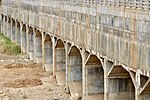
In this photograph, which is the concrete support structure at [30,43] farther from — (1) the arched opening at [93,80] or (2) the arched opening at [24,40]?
(1) the arched opening at [93,80]

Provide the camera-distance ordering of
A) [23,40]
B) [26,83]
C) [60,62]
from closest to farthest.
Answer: [26,83]
[60,62]
[23,40]

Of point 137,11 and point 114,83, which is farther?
point 114,83

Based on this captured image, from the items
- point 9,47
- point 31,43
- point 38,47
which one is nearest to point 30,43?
point 31,43

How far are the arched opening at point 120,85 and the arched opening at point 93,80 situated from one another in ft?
13.3

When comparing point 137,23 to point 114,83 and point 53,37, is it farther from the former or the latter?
point 53,37

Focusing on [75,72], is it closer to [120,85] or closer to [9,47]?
[120,85]

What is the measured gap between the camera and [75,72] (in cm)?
3222

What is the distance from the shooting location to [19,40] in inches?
2140

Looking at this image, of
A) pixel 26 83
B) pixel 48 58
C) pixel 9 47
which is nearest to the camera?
pixel 26 83

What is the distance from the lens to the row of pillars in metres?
23.4

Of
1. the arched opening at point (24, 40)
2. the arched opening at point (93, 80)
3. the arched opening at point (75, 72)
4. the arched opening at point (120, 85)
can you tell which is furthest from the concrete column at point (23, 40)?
the arched opening at point (120, 85)

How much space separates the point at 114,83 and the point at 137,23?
19.8 feet

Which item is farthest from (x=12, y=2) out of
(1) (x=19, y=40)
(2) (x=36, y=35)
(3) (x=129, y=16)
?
(3) (x=129, y=16)

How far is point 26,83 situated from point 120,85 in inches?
527
